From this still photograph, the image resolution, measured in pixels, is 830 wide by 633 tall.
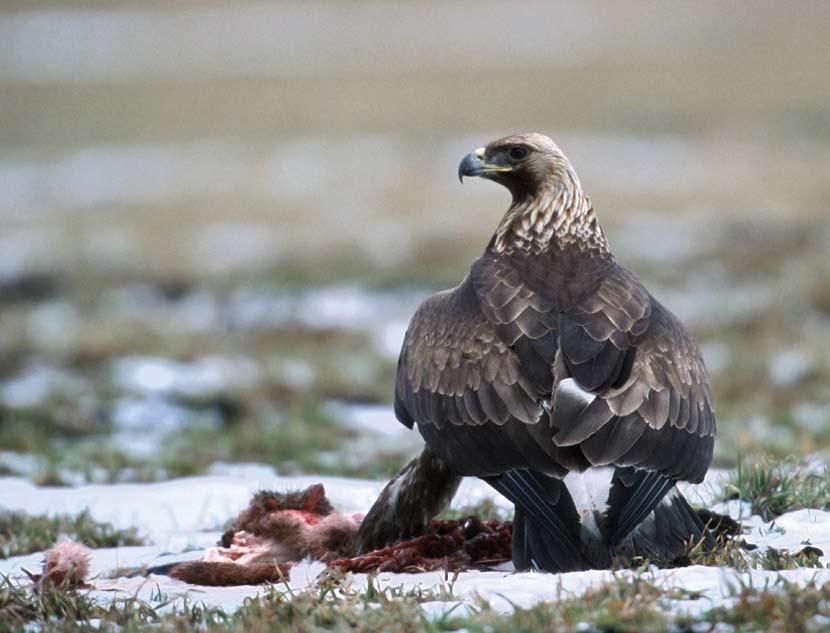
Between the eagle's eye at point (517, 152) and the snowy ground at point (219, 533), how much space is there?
1.72 metres

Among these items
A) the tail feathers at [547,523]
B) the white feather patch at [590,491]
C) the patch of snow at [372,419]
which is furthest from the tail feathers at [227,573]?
the patch of snow at [372,419]

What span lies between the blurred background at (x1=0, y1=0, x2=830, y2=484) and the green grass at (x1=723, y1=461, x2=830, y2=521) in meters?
1.44

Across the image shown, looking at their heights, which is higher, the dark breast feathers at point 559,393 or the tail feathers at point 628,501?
the dark breast feathers at point 559,393

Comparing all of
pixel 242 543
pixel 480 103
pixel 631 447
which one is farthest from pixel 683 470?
pixel 480 103

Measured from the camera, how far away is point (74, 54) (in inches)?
1858

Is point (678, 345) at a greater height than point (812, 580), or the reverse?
point (678, 345)

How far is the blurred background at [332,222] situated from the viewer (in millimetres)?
10867

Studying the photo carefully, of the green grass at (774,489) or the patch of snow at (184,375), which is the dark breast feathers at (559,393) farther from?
the patch of snow at (184,375)

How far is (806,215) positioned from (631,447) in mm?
12296

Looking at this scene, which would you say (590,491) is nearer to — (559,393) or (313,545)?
(559,393)

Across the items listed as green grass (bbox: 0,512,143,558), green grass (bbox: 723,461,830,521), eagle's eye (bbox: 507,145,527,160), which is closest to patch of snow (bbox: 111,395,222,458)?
green grass (bbox: 0,512,143,558)

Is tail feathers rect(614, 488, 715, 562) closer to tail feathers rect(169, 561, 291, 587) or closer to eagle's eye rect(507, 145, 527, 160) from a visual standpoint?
tail feathers rect(169, 561, 291, 587)

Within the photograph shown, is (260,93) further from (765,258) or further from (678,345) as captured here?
(678,345)

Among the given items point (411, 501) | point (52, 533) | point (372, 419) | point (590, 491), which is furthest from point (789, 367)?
point (590, 491)
